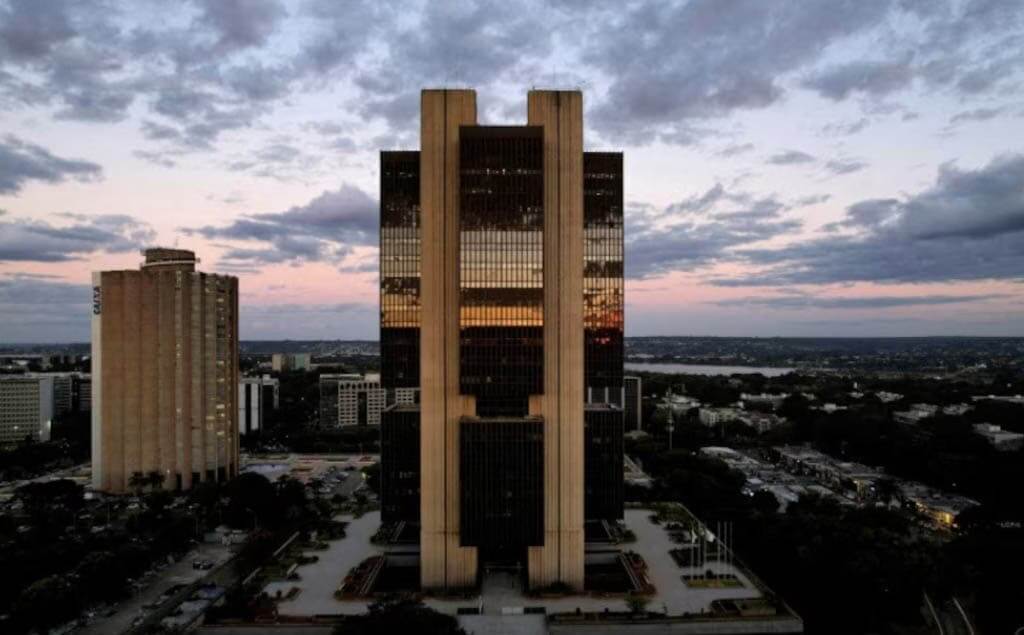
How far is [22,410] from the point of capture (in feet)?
516

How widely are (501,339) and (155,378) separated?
77.3 m

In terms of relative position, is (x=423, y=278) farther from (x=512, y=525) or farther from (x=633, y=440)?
(x=633, y=440)

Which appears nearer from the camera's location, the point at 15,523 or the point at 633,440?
the point at 15,523

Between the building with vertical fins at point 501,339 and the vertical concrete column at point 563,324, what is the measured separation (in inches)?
3.6

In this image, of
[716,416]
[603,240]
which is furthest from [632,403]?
[603,240]

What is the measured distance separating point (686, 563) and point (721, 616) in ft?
43.6

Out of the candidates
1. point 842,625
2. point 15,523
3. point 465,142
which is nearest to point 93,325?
point 15,523

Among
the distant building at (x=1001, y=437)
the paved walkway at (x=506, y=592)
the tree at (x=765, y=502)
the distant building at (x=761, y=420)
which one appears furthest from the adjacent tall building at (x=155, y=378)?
the distant building at (x=1001, y=437)

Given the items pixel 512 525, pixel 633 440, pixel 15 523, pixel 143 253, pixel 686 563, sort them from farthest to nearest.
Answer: pixel 633 440 → pixel 143 253 → pixel 15 523 → pixel 686 563 → pixel 512 525

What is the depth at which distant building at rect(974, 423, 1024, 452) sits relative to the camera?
5148 inches

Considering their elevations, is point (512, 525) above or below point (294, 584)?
above

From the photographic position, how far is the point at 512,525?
61.3 metres

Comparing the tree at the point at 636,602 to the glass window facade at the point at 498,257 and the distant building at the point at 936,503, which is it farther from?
the distant building at the point at 936,503

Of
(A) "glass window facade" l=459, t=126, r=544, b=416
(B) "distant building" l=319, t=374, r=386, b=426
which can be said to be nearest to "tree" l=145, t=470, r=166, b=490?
(A) "glass window facade" l=459, t=126, r=544, b=416
